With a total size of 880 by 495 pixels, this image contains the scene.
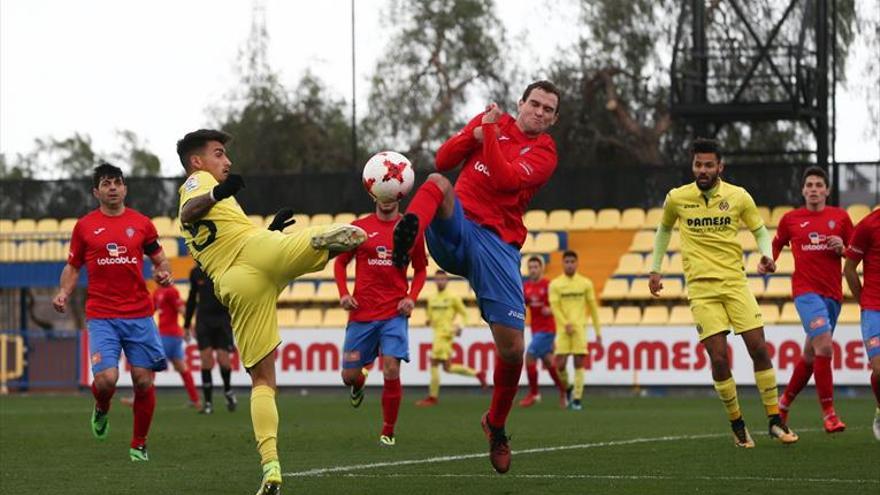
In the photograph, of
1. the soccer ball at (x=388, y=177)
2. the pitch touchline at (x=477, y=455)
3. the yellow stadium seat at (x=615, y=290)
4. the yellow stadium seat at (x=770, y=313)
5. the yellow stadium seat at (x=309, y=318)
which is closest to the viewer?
the soccer ball at (x=388, y=177)

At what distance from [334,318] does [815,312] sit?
15656 mm

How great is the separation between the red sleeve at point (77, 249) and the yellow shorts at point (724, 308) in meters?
5.14

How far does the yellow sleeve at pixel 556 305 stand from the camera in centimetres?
2361

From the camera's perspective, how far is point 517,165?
1045 cm

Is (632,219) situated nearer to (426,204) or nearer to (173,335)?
(173,335)

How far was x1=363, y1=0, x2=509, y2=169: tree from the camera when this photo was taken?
4594 centimetres

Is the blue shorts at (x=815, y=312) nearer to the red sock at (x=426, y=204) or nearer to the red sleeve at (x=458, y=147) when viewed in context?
the red sleeve at (x=458, y=147)

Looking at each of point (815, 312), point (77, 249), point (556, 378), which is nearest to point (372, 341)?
point (77, 249)

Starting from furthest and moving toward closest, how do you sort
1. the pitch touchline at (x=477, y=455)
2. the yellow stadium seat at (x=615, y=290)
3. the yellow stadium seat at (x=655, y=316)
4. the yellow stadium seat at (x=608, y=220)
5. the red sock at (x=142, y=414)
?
the yellow stadium seat at (x=608, y=220) → the yellow stadium seat at (x=615, y=290) → the yellow stadium seat at (x=655, y=316) → the red sock at (x=142, y=414) → the pitch touchline at (x=477, y=455)

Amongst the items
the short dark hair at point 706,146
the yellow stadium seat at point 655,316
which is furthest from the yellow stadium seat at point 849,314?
the short dark hair at point 706,146

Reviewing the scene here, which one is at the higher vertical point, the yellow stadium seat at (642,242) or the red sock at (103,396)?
the yellow stadium seat at (642,242)

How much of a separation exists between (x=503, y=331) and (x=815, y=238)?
5595mm

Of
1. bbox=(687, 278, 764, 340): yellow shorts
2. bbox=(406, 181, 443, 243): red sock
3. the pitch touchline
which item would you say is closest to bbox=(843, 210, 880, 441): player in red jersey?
bbox=(687, 278, 764, 340): yellow shorts

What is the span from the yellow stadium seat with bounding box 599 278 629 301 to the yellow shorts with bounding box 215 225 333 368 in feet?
63.0
